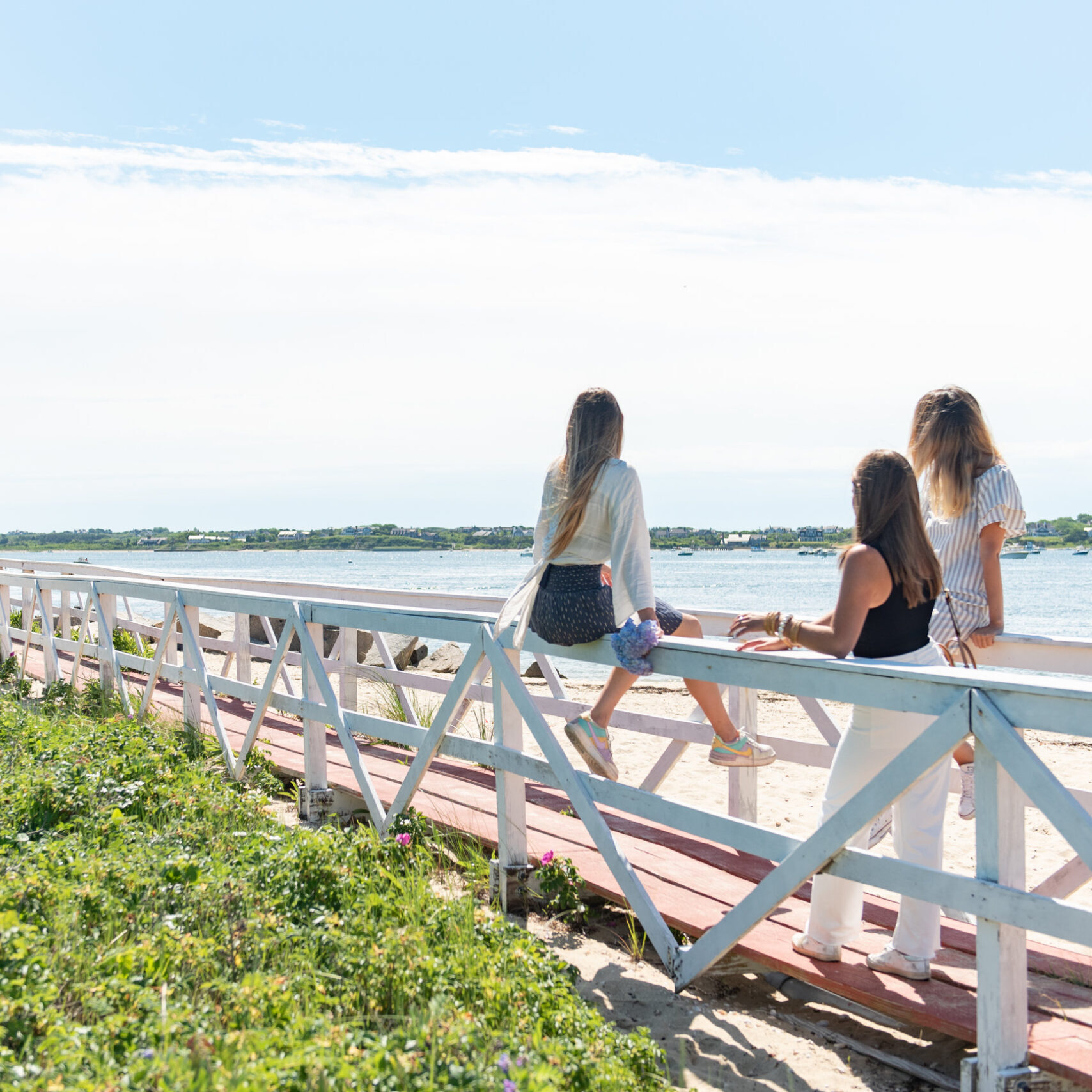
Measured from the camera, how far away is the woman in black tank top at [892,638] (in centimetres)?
333

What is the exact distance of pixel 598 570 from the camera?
4.26 m

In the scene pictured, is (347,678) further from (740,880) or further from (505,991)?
(505,991)

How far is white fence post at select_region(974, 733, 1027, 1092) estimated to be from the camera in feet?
8.95

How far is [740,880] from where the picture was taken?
14.8 ft

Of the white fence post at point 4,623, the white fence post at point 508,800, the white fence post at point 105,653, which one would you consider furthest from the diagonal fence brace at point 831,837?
the white fence post at point 4,623

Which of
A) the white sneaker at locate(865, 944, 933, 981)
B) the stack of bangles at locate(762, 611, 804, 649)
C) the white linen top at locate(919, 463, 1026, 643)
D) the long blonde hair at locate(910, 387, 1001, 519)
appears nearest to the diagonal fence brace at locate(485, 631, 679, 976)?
the white sneaker at locate(865, 944, 933, 981)

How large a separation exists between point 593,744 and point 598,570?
699 millimetres

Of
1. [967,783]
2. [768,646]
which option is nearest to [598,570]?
[768,646]

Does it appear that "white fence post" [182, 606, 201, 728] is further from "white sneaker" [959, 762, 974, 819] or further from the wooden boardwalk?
"white sneaker" [959, 762, 974, 819]

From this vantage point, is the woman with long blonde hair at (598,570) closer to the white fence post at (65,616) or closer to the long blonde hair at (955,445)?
the long blonde hair at (955,445)

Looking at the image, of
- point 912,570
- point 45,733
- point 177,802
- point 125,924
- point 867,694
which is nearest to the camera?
point 867,694

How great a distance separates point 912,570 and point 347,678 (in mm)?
5694

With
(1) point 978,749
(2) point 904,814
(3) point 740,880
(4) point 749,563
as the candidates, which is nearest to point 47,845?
(3) point 740,880

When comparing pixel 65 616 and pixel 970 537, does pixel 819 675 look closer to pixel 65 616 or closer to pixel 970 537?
pixel 970 537
